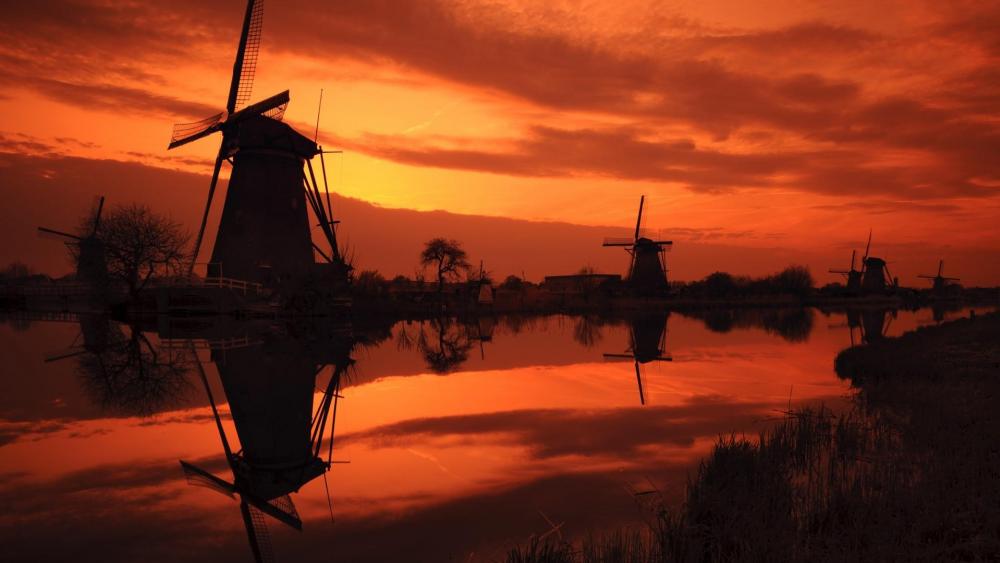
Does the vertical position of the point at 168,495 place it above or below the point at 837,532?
below

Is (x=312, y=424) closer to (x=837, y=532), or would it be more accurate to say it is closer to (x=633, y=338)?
(x=837, y=532)

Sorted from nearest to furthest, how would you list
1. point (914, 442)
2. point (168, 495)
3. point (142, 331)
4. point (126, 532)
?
point (126, 532) < point (168, 495) < point (914, 442) < point (142, 331)

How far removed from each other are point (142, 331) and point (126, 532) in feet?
91.4

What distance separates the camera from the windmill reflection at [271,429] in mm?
7137

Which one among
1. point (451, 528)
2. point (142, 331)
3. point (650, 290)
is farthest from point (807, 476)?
point (650, 290)

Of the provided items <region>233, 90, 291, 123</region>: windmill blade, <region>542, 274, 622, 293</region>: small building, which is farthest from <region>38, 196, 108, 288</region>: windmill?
<region>542, 274, 622, 293</region>: small building

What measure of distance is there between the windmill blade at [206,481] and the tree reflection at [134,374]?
4.72 m

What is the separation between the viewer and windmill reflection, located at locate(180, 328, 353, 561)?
714 centimetres

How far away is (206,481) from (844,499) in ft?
25.9

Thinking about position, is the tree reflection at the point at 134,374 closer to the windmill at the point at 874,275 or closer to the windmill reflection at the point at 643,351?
the windmill reflection at the point at 643,351

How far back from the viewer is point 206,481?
317 inches

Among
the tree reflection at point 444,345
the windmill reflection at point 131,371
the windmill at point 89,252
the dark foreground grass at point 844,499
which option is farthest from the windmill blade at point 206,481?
the windmill at point 89,252

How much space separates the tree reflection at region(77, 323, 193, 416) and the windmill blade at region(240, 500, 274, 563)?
22.6 feet

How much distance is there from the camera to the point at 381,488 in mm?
7855
